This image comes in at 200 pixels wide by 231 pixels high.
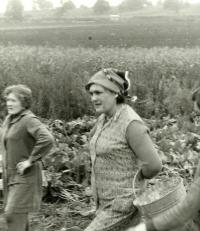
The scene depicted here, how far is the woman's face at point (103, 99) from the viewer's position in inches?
128

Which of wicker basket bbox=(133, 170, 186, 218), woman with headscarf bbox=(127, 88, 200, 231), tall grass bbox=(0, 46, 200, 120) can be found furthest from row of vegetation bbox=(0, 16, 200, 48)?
woman with headscarf bbox=(127, 88, 200, 231)

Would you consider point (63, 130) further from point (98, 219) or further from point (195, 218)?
point (195, 218)

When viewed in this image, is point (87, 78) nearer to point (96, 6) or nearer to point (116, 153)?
point (116, 153)

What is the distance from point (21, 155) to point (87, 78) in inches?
264

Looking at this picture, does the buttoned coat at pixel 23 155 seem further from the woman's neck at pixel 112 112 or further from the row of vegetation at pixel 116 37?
the row of vegetation at pixel 116 37

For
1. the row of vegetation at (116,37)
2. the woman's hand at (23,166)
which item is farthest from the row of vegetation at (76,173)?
the row of vegetation at (116,37)

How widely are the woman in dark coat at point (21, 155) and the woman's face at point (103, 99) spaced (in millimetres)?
753

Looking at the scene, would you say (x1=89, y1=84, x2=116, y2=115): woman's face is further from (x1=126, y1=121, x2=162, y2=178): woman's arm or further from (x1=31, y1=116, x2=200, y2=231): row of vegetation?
(x1=31, y1=116, x2=200, y2=231): row of vegetation

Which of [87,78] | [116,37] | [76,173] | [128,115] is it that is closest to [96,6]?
[116,37]

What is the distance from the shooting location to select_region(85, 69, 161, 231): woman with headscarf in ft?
10.2

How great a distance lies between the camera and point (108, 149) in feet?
10.3

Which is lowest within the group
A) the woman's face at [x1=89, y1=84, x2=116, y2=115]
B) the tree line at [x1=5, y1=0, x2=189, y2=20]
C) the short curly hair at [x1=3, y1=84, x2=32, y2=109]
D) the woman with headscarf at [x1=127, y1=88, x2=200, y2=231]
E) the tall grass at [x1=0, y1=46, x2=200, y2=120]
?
the tree line at [x1=5, y1=0, x2=189, y2=20]

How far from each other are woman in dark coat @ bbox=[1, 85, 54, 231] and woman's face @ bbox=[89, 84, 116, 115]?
Answer: 2.47 feet

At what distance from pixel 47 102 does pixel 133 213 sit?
743 centimetres
